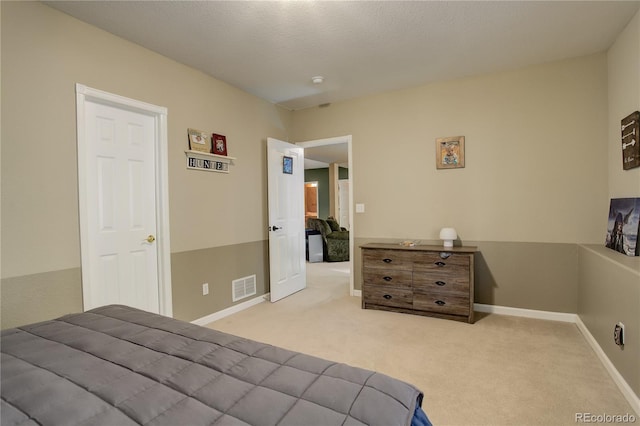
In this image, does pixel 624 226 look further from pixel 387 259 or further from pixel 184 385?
pixel 184 385

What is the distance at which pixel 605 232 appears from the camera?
3.00 m

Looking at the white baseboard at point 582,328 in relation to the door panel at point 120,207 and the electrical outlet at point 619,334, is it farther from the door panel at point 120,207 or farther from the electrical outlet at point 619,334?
the door panel at point 120,207

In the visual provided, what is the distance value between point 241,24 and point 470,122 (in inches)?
102

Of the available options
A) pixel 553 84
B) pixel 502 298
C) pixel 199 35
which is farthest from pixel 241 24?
pixel 502 298

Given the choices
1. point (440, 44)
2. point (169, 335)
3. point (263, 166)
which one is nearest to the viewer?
point (169, 335)

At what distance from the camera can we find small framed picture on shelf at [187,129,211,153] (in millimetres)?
3212

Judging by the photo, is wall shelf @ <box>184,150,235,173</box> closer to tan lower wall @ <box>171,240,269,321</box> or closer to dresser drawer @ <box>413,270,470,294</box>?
tan lower wall @ <box>171,240,269,321</box>

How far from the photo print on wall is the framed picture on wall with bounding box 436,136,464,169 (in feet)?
4.55

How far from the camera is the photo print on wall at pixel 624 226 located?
2.30 meters

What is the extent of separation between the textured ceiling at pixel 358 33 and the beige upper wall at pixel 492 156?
282mm

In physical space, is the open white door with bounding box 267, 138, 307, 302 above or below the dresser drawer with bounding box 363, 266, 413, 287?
above

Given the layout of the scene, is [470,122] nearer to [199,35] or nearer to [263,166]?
[263,166]

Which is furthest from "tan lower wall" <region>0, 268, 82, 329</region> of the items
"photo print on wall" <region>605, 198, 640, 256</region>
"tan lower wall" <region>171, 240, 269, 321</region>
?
"photo print on wall" <region>605, 198, 640, 256</region>

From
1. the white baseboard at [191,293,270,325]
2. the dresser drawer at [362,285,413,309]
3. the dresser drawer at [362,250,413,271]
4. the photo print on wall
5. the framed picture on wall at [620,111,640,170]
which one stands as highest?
the framed picture on wall at [620,111,640,170]
